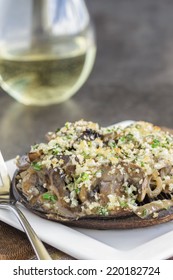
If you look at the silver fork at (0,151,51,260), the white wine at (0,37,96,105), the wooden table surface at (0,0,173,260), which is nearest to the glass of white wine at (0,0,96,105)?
the white wine at (0,37,96,105)

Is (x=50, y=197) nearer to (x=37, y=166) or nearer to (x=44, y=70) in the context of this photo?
(x=37, y=166)

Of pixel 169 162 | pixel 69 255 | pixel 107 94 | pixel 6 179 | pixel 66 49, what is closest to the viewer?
pixel 69 255

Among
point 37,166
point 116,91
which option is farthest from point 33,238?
point 116,91

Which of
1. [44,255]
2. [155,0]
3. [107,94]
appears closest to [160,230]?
[44,255]

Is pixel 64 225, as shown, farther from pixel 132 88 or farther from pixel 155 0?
pixel 155 0

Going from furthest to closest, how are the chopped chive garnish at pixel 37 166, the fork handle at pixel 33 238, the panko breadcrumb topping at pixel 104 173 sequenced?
the chopped chive garnish at pixel 37 166
the panko breadcrumb topping at pixel 104 173
the fork handle at pixel 33 238

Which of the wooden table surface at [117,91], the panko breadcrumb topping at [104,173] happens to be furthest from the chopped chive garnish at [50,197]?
the wooden table surface at [117,91]

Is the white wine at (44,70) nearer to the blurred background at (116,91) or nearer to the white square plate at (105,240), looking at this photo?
the blurred background at (116,91)
